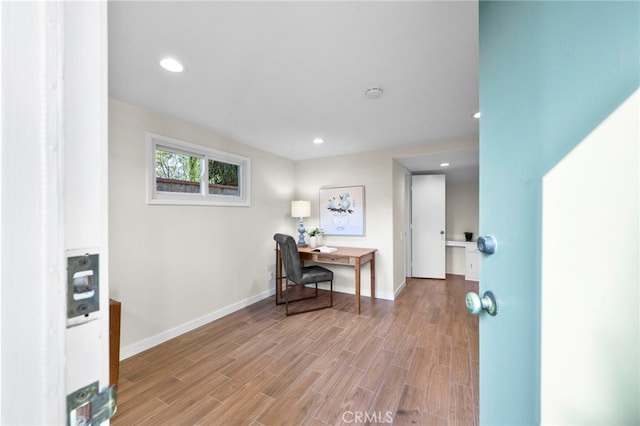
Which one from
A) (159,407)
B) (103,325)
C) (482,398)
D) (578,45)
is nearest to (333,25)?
(578,45)

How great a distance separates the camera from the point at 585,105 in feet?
1.51

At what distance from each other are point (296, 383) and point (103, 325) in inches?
71.9

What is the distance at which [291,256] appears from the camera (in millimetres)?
3090

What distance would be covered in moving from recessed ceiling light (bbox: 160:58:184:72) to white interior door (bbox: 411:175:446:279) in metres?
4.18

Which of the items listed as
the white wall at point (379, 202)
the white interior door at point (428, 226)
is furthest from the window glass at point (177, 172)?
the white interior door at point (428, 226)

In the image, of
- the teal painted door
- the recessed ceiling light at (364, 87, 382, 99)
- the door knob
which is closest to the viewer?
the teal painted door

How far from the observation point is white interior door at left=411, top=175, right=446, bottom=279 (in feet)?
15.0

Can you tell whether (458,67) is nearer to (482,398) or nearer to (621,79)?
(621,79)

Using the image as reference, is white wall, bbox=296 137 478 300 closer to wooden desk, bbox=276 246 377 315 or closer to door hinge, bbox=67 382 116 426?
wooden desk, bbox=276 246 377 315

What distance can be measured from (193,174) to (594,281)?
10.1 feet

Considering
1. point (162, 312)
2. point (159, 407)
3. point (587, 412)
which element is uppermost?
point (587, 412)
